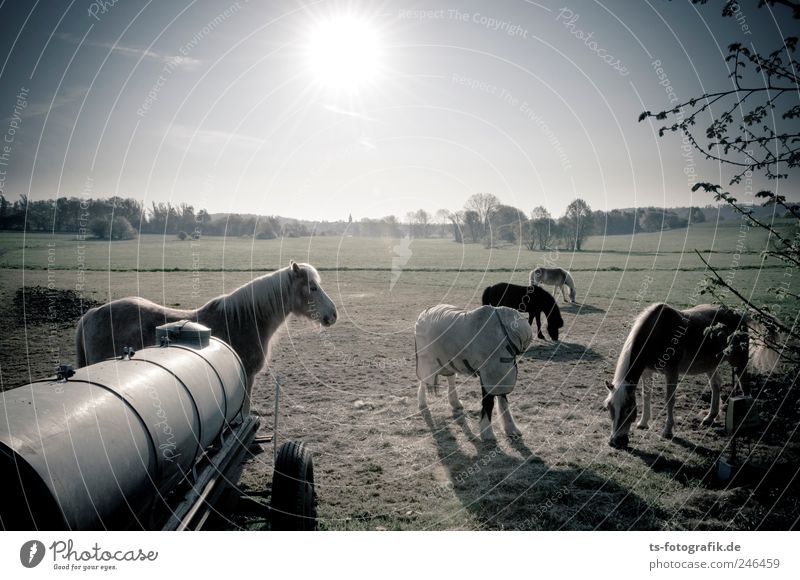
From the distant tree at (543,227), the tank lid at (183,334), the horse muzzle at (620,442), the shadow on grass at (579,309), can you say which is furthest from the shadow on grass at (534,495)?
the distant tree at (543,227)

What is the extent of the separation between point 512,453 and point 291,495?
13.0ft

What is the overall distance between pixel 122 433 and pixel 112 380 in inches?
21.1

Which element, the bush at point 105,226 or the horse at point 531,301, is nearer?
the horse at point 531,301

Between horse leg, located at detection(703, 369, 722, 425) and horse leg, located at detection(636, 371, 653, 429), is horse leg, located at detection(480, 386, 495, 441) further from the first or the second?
horse leg, located at detection(703, 369, 722, 425)

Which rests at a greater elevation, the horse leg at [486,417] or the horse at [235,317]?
the horse at [235,317]

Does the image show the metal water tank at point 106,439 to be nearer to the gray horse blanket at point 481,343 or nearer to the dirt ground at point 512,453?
the dirt ground at point 512,453

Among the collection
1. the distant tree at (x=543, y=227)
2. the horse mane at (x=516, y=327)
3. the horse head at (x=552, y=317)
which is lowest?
the horse head at (x=552, y=317)

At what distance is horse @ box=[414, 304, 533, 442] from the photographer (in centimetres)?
702

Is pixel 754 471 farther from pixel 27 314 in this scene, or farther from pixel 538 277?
pixel 27 314

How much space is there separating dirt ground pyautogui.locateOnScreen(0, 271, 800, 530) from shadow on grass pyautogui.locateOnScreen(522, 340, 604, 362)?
0.10 m

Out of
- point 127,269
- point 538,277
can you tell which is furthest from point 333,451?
point 127,269

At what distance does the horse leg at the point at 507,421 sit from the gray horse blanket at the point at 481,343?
46cm

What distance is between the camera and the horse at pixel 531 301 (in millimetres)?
13672
